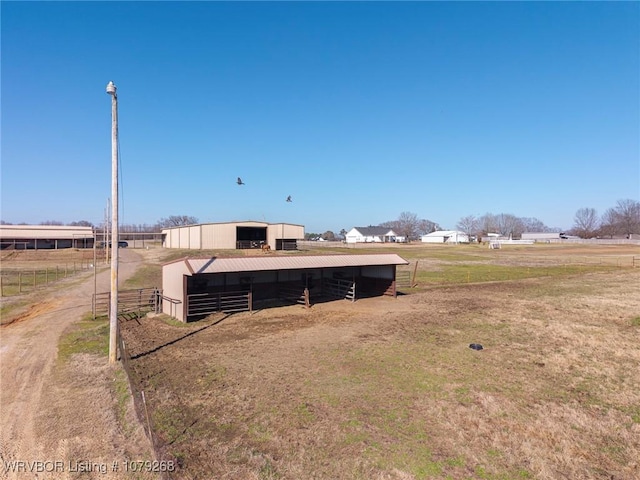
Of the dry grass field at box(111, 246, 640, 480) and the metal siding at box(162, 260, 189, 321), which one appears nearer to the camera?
the dry grass field at box(111, 246, 640, 480)

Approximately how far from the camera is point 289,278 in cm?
2316

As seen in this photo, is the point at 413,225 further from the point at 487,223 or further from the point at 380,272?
the point at 380,272

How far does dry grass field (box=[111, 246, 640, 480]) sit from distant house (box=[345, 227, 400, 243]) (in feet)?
352

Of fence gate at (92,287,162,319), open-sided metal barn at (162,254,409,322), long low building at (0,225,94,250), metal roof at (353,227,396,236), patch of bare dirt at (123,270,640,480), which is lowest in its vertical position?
patch of bare dirt at (123,270,640,480)

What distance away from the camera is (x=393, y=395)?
30.2 feet

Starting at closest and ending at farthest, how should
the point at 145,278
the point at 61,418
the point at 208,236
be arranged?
the point at 61,418 → the point at 145,278 → the point at 208,236

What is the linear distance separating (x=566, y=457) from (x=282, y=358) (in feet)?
26.2

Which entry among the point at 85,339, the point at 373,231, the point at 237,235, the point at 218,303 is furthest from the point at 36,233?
the point at 373,231

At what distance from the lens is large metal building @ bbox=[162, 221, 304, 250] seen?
5450 cm

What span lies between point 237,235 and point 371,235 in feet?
252

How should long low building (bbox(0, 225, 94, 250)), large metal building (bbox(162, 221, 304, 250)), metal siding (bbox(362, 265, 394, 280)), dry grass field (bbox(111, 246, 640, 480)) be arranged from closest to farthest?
dry grass field (bbox(111, 246, 640, 480)), metal siding (bbox(362, 265, 394, 280)), large metal building (bbox(162, 221, 304, 250)), long low building (bbox(0, 225, 94, 250))

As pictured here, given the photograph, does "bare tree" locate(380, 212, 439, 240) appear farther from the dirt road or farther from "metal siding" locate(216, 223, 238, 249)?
the dirt road

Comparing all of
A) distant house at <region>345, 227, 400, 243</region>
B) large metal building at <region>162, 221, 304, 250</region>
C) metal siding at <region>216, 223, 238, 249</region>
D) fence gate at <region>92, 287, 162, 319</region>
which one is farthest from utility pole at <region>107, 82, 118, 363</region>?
distant house at <region>345, 227, 400, 243</region>

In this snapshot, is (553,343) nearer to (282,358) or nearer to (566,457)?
(566,457)
